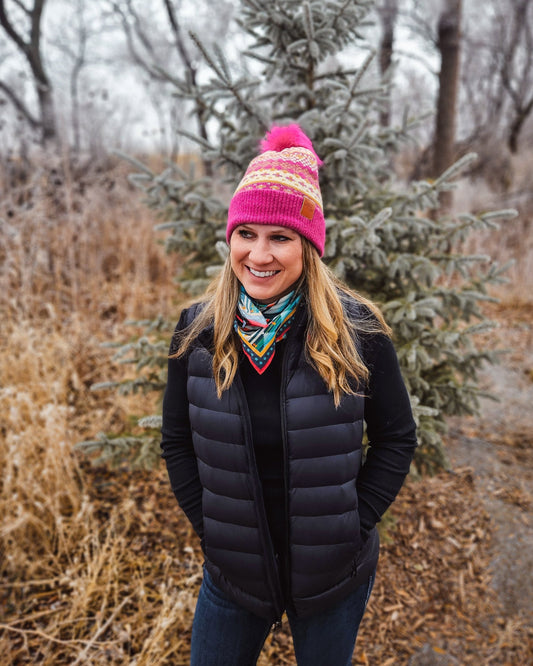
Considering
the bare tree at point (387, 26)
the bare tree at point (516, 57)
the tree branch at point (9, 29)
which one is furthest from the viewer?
the bare tree at point (516, 57)

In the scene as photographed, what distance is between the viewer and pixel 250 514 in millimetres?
1352

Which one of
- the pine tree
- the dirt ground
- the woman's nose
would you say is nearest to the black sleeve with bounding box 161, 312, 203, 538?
the woman's nose

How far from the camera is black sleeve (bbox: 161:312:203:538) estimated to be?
1.57 meters

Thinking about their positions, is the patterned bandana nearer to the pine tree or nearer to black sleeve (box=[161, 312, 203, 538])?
black sleeve (box=[161, 312, 203, 538])

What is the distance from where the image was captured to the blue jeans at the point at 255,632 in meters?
1.44

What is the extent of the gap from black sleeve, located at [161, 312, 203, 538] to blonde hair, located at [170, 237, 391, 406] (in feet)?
0.46

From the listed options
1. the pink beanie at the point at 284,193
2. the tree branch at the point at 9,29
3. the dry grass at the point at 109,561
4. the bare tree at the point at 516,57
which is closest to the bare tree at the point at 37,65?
the tree branch at the point at 9,29

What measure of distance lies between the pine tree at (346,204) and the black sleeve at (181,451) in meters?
0.73

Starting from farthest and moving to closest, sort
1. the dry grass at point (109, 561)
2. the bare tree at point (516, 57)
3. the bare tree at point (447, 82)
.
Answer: the bare tree at point (516, 57) → the bare tree at point (447, 82) → the dry grass at point (109, 561)

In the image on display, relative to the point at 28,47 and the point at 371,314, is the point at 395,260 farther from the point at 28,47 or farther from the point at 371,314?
the point at 28,47

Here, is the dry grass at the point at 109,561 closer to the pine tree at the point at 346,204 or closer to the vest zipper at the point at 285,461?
the pine tree at the point at 346,204

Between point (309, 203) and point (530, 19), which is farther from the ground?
point (530, 19)

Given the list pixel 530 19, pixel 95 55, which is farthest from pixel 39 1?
pixel 530 19

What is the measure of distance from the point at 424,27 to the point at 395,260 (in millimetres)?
8006
